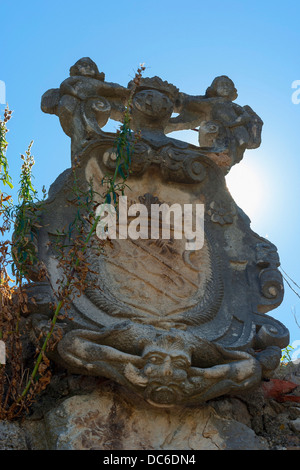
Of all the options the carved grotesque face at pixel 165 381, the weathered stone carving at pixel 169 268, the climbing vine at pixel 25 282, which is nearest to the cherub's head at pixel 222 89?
the weathered stone carving at pixel 169 268

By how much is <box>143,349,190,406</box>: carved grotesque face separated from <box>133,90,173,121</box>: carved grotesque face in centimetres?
266

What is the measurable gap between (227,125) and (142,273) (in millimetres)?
1875

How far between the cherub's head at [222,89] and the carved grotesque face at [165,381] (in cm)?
320

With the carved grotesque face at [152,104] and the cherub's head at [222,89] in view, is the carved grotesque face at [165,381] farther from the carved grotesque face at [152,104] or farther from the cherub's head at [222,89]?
the cherub's head at [222,89]

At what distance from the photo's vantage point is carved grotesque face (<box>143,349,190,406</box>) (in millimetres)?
4863

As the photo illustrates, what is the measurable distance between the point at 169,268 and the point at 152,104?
168cm

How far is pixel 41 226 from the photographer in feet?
18.0

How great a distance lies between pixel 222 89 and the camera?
7.42 meters

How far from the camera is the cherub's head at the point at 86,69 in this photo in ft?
23.1

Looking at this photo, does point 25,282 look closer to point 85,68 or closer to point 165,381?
point 165,381

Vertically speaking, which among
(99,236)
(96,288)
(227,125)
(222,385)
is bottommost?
(222,385)

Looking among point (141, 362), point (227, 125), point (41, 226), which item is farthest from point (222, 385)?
point (227, 125)
